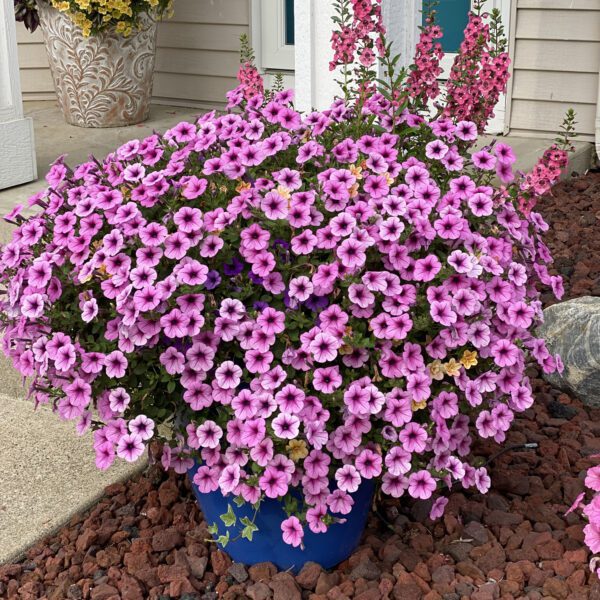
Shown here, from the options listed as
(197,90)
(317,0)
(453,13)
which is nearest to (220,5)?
(197,90)

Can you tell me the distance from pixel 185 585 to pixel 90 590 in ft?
0.70

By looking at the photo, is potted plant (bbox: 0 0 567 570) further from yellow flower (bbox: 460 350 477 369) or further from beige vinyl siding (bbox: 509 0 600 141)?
beige vinyl siding (bbox: 509 0 600 141)

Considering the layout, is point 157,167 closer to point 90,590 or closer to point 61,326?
point 61,326

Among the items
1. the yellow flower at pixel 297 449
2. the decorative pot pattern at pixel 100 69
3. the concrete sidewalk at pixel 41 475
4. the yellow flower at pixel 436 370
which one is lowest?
the concrete sidewalk at pixel 41 475

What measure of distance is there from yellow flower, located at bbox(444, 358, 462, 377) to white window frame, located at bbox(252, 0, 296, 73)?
411cm

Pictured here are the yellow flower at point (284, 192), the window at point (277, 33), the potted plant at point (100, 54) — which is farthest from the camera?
the window at point (277, 33)

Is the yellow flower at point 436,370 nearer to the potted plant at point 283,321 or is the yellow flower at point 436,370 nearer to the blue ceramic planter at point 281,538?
the potted plant at point 283,321

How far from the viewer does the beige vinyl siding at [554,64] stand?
474 cm

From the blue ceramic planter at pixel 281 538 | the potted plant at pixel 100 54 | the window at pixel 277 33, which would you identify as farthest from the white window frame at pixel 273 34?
the blue ceramic planter at pixel 281 538

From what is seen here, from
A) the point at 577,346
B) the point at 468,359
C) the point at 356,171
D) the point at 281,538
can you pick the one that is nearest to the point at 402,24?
the point at 577,346

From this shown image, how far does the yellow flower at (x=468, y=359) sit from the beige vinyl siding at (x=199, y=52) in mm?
4313

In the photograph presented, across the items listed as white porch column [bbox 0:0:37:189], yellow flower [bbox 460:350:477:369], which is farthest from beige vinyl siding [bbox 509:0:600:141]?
yellow flower [bbox 460:350:477:369]

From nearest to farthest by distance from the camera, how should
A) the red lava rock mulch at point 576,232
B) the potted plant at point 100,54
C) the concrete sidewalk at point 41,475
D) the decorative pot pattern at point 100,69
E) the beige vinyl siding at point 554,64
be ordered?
1. the concrete sidewalk at point 41,475
2. the red lava rock mulch at point 576,232
3. the beige vinyl siding at point 554,64
4. the potted plant at point 100,54
5. the decorative pot pattern at point 100,69

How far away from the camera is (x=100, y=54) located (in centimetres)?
526
